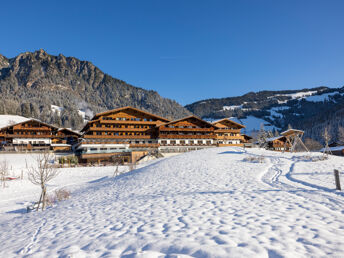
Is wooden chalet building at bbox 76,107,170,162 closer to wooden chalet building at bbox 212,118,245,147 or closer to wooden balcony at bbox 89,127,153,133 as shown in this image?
wooden balcony at bbox 89,127,153,133

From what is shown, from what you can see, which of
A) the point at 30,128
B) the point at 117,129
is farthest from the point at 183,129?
the point at 30,128

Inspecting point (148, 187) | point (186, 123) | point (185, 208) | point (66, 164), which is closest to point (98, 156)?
point (66, 164)

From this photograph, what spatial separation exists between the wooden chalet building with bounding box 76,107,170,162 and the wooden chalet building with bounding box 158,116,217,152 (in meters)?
3.12

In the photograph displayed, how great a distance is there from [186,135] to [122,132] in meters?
17.0

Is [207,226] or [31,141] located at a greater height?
[31,141]

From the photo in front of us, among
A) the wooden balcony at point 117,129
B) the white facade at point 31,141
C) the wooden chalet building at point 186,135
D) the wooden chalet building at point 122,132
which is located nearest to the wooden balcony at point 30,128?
the white facade at point 31,141

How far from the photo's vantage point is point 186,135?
175 ft

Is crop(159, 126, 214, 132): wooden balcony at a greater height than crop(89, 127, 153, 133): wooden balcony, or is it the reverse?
crop(89, 127, 153, 133): wooden balcony

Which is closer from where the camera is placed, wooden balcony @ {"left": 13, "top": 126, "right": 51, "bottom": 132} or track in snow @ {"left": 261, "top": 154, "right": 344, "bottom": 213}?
track in snow @ {"left": 261, "top": 154, "right": 344, "bottom": 213}

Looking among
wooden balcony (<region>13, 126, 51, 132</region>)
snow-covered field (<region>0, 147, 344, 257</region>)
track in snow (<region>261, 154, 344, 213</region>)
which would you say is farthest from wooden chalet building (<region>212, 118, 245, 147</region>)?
wooden balcony (<region>13, 126, 51, 132</region>)

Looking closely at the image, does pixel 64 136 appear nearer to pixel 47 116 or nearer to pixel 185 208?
pixel 185 208

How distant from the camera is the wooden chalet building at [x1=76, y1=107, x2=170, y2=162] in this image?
47812mm

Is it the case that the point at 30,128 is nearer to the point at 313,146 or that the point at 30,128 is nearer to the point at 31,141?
the point at 31,141

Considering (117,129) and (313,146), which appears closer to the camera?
(117,129)
